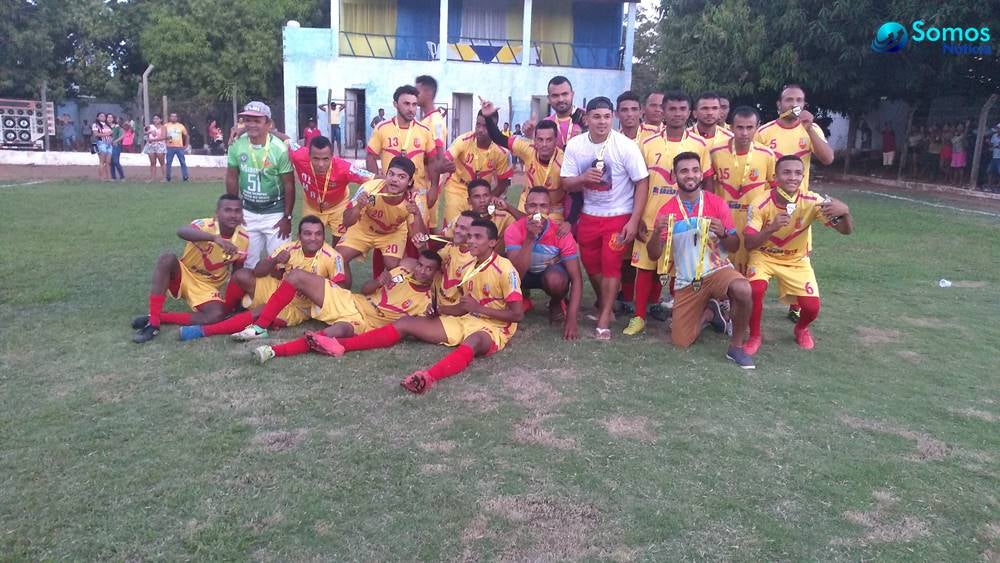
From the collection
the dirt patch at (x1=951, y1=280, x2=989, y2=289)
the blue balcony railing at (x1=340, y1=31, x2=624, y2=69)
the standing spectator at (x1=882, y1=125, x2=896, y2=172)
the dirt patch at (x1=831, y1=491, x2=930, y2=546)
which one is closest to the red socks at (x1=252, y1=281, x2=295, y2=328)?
the dirt patch at (x1=831, y1=491, x2=930, y2=546)

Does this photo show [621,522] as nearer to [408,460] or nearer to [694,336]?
[408,460]

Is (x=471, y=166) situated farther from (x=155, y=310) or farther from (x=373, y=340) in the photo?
(x=155, y=310)

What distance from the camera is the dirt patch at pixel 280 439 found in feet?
12.7

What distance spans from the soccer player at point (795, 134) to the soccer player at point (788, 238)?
78cm

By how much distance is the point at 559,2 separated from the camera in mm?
31266

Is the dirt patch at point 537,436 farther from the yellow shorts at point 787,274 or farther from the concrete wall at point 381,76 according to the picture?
the concrete wall at point 381,76

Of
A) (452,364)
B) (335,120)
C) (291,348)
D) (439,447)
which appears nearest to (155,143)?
(335,120)

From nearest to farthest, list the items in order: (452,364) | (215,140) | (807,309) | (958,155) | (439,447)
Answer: (439,447), (452,364), (807,309), (958,155), (215,140)

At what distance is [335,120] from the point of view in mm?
27734

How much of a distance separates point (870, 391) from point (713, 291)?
131 cm

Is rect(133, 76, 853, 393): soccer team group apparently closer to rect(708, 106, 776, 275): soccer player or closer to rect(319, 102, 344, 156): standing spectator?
rect(708, 106, 776, 275): soccer player

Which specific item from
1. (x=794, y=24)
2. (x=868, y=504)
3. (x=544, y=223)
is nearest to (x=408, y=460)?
(x=868, y=504)

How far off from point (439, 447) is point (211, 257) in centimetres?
329

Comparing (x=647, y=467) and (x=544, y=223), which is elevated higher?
(x=544, y=223)
